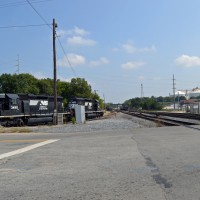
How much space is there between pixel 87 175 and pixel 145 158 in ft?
8.88

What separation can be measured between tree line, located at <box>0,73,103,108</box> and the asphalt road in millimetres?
75263

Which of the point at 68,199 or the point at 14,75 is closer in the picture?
the point at 68,199

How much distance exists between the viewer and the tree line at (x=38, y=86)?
96787 millimetres

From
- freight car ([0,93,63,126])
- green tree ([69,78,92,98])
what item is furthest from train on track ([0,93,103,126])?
green tree ([69,78,92,98])

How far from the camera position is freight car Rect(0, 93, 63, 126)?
38.9 m

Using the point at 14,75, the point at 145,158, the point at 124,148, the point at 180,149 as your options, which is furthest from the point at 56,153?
the point at 14,75

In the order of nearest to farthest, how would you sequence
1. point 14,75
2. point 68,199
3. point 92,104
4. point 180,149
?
1. point 68,199
2. point 180,149
3. point 92,104
4. point 14,75

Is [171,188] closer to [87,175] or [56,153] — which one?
[87,175]

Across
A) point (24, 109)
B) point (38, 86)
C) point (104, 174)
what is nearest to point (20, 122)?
point (24, 109)

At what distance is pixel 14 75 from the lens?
99.8m

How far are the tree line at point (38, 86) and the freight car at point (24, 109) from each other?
130 feet

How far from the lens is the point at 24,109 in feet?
139

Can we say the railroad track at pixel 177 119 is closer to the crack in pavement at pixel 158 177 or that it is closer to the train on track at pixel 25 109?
the train on track at pixel 25 109

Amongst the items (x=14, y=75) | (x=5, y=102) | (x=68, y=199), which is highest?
(x=14, y=75)
